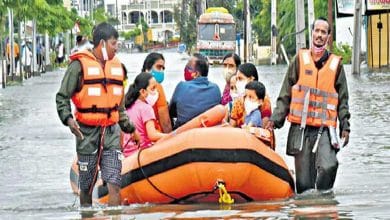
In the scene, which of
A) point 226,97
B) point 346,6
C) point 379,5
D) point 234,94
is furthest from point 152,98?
point 346,6

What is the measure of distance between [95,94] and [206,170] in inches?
48.4

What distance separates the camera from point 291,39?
76.4 metres

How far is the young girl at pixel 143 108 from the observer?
42.0 ft

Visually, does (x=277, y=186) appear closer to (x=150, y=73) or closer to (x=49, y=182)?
(x=150, y=73)

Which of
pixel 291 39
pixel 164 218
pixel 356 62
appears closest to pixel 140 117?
pixel 164 218

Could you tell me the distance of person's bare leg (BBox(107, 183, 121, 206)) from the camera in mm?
11734

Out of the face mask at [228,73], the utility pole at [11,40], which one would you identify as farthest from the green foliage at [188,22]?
the face mask at [228,73]

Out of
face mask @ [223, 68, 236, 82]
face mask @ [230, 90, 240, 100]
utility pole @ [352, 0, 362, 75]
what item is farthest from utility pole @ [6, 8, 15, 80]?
face mask @ [230, 90, 240, 100]

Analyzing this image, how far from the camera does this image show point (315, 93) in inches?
486

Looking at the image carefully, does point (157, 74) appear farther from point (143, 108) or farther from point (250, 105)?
point (250, 105)

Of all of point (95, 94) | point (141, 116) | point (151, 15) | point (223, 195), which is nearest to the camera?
point (95, 94)

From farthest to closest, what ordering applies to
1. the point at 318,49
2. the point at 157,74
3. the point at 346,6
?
the point at 346,6
the point at 157,74
the point at 318,49

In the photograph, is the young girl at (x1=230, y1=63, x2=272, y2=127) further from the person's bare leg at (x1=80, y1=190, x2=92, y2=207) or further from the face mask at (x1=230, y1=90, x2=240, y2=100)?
the person's bare leg at (x1=80, y1=190, x2=92, y2=207)

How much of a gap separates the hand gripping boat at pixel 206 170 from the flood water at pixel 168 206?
0.14 meters
